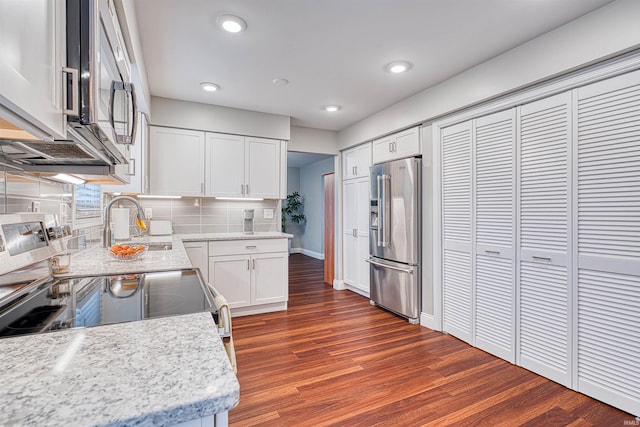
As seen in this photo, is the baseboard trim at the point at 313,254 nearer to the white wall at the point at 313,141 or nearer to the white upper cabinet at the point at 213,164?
the white wall at the point at 313,141

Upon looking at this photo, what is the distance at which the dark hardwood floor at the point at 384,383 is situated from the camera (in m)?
1.80

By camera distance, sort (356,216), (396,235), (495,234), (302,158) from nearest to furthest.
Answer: (495,234)
(396,235)
(356,216)
(302,158)

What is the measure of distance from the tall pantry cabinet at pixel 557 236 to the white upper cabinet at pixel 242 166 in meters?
2.13

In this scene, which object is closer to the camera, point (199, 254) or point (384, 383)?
point (384, 383)

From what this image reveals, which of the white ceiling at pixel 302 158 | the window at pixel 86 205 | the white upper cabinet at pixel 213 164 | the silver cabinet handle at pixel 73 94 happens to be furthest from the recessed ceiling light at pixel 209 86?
the white ceiling at pixel 302 158

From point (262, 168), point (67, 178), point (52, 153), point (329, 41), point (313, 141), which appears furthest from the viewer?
point (313, 141)

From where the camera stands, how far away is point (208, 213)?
3.84m

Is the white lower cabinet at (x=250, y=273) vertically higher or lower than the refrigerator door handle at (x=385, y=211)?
lower

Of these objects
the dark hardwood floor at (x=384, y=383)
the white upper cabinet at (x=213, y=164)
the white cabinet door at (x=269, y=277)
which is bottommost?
the dark hardwood floor at (x=384, y=383)

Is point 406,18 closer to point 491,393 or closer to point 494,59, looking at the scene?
point 494,59

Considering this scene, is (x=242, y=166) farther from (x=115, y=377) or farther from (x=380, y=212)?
(x=115, y=377)

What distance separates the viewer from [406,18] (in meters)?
1.99

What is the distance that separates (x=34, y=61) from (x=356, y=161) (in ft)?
13.1

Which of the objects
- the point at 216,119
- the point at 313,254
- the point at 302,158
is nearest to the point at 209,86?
the point at 216,119
